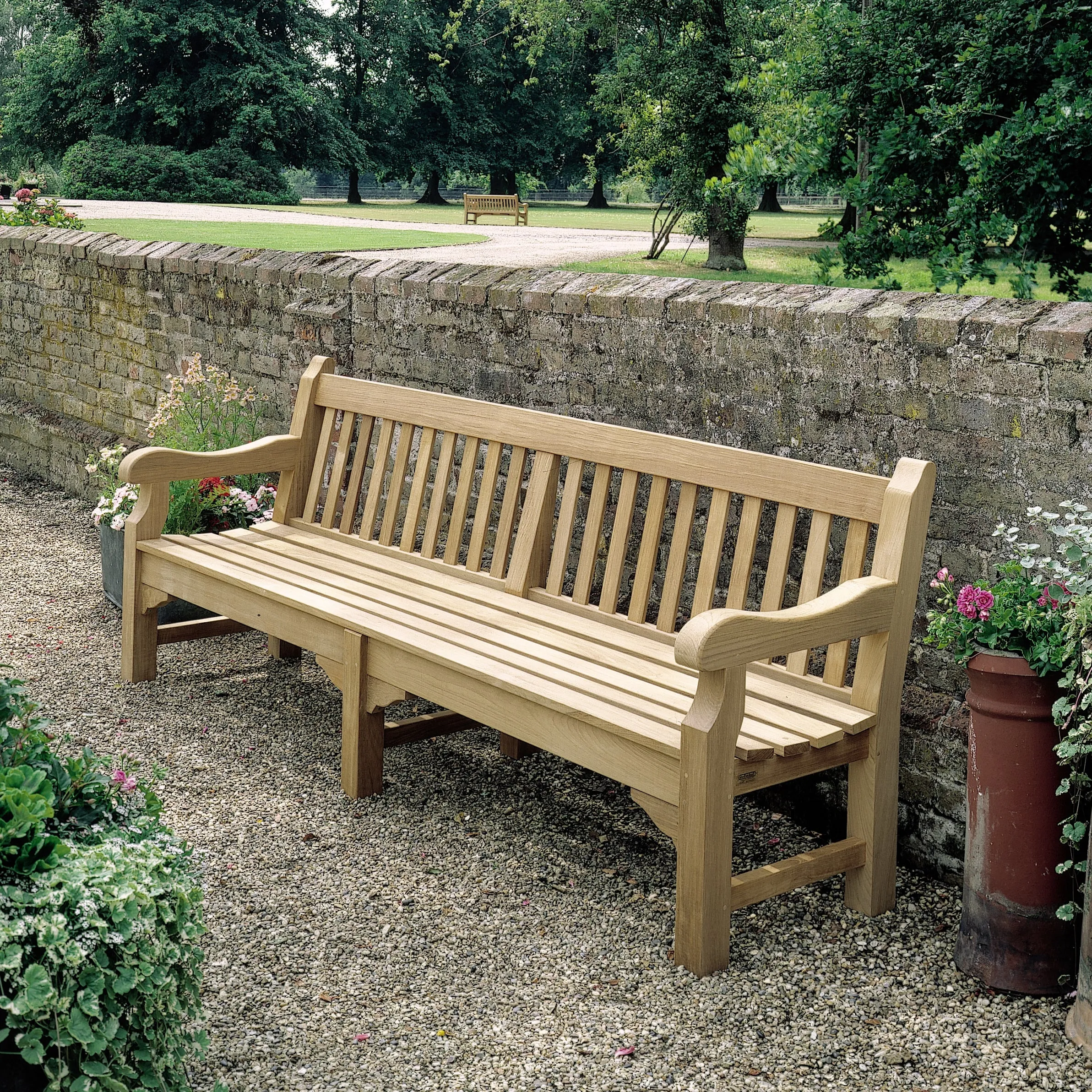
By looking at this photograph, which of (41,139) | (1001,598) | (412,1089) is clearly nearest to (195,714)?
(412,1089)

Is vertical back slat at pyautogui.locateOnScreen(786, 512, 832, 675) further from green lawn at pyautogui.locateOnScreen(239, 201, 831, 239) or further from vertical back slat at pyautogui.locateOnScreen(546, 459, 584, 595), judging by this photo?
green lawn at pyautogui.locateOnScreen(239, 201, 831, 239)

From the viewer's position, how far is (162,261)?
7031 mm

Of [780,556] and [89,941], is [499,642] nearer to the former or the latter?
[780,556]

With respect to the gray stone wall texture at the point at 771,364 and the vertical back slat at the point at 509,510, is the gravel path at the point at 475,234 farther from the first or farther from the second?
the vertical back slat at the point at 509,510

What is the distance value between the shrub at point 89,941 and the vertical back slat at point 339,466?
102 inches

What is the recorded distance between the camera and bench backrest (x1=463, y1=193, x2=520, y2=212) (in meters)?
29.7

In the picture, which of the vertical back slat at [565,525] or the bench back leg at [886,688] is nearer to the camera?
the bench back leg at [886,688]

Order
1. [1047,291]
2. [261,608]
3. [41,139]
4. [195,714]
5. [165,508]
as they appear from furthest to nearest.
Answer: [41,139] < [1047,291] < [165,508] < [195,714] < [261,608]

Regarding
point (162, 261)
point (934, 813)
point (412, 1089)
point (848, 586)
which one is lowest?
point (412, 1089)

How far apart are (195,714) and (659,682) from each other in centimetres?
207

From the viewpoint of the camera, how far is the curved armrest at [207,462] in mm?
5000

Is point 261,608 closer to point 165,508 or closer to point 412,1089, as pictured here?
point 165,508

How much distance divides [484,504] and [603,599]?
615 millimetres

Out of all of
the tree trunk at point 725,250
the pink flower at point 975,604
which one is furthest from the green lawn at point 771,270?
the pink flower at point 975,604
